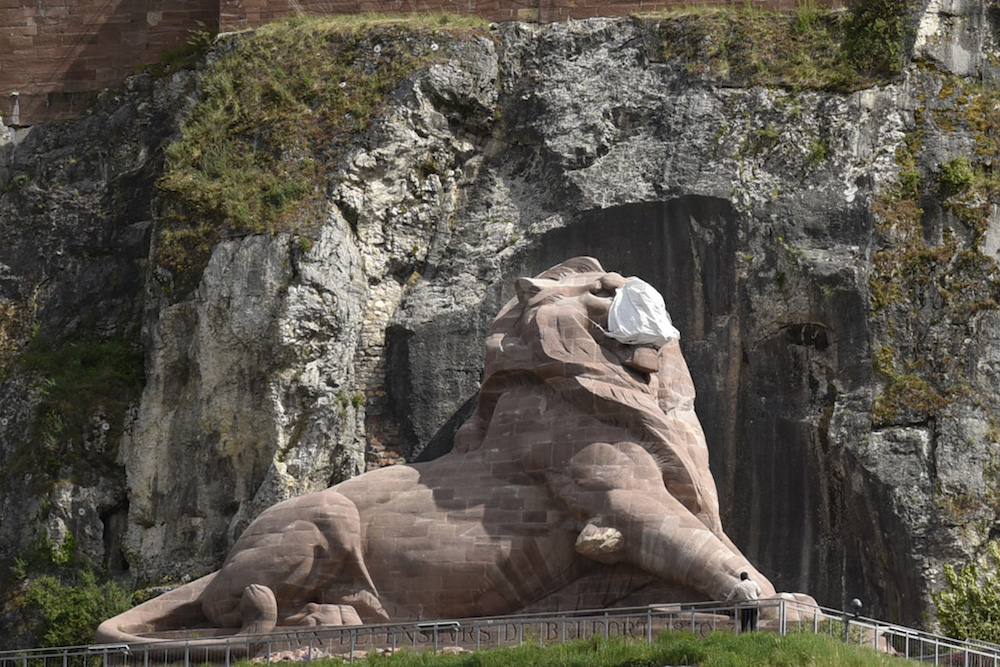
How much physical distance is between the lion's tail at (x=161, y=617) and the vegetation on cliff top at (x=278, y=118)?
730 centimetres

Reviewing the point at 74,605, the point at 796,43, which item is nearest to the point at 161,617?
the point at 74,605

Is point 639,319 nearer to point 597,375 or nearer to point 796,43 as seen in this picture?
point 597,375

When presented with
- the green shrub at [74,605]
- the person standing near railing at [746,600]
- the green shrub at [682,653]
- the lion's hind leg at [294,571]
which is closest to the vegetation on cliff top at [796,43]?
the lion's hind leg at [294,571]

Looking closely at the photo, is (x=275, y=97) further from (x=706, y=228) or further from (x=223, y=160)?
(x=706, y=228)

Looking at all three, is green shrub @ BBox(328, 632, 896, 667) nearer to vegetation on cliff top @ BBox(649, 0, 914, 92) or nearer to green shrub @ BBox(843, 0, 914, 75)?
vegetation on cliff top @ BBox(649, 0, 914, 92)

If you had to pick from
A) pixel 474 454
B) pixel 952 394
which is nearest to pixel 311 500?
pixel 474 454

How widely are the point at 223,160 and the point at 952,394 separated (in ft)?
37.4

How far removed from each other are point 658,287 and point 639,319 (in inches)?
198

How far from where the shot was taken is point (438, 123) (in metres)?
31.1

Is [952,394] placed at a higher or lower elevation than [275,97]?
lower

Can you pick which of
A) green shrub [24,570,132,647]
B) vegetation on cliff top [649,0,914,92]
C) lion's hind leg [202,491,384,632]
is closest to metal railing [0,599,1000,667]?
lion's hind leg [202,491,384,632]

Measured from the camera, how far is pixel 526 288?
82.0ft

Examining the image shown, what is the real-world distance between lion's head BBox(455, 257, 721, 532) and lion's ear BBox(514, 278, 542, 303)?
0.01 metres

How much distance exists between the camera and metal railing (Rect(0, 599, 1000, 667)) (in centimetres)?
2161
